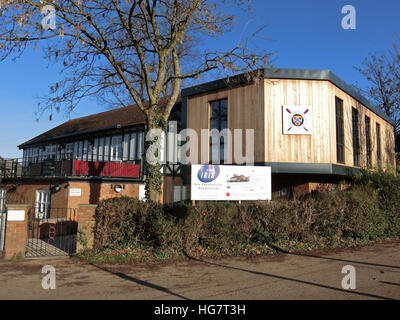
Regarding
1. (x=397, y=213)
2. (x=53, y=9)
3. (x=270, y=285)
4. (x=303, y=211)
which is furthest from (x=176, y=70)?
(x=397, y=213)

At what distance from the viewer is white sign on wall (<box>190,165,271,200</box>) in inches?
468

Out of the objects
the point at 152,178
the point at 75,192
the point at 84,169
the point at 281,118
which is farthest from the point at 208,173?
the point at 84,169

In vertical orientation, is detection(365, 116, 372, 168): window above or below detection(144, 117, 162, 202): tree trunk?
above

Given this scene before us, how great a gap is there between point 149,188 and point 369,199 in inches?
304

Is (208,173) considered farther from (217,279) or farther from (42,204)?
(42,204)

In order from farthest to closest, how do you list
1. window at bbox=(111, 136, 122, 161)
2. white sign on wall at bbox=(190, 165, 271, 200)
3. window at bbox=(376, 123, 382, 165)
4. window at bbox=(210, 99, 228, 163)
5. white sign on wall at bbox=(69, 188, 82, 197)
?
1. window at bbox=(111, 136, 122, 161)
2. window at bbox=(376, 123, 382, 165)
3. window at bbox=(210, 99, 228, 163)
4. white sign on wall at bbox=(69, 188, 82, 197)
5. white sign on wall at bbox=(190, 165, 271, 200)

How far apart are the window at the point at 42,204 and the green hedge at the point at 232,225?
8977 mm

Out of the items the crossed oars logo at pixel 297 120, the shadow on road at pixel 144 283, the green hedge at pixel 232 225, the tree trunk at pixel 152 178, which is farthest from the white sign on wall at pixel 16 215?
the crossed oars logo at pixel 297 120

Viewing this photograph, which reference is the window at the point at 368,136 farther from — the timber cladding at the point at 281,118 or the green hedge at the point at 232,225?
the green hedge at the point at 232,225

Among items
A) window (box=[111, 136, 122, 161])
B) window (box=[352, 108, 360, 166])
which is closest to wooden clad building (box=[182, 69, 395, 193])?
window (box=[352, 108, 360, 166])

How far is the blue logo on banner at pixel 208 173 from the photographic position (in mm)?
11945

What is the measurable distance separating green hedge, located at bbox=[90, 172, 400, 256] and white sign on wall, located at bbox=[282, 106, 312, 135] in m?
4.48

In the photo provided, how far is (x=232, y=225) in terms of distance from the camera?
373 inches

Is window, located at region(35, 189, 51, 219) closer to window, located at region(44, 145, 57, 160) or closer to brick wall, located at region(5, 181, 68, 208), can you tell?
brick wall, located at region(5, 181, 68, 208)
